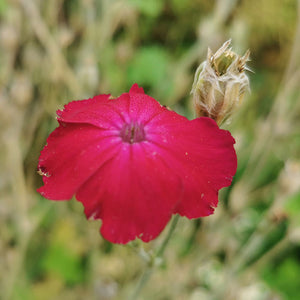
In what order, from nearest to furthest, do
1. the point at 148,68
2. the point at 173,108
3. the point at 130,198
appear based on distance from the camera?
the point at 130,198, the point at 173,108, the point at 148,68

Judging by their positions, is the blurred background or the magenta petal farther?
the blurred background

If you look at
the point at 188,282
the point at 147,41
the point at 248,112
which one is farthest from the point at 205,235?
the point at 147,41

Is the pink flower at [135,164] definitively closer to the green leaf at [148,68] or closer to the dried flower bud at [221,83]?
the dried flower bud at [221,83]

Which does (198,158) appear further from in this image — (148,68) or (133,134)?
(148,68)

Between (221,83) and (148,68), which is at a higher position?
(148,68)

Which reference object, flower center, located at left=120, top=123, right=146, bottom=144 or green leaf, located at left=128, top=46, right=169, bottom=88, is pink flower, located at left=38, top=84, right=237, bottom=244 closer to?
flower center, located at left=120, top=123, right=146, bottom=144

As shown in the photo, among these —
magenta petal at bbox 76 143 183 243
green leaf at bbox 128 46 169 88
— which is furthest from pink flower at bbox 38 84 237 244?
green leaf at bbox 128 46 169 88

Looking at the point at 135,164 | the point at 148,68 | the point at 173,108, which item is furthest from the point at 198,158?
the point at 148,68
